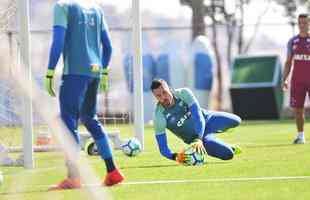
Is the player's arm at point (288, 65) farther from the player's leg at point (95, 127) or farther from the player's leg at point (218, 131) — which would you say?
the player's leg at point (95, 127)

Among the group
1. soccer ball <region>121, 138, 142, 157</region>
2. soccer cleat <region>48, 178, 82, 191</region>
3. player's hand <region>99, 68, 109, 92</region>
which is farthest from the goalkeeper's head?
soccer cleat <region>48, 178, 82, 191</region>

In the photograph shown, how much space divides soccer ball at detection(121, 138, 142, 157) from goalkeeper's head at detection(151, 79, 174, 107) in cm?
166

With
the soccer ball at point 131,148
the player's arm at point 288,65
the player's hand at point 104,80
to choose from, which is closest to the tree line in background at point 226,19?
the player's arm at point 288,65

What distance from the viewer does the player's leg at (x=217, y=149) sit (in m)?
13.3

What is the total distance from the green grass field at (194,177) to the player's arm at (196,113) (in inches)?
17.0

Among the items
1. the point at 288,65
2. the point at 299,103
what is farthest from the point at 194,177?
the point at 288,65

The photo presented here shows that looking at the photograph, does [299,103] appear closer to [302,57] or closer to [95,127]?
[302,57]

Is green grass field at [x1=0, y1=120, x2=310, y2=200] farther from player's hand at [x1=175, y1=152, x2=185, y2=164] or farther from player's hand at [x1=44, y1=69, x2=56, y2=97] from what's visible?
player's hand at [x1=44, y1=69, x2=56, y2=97]

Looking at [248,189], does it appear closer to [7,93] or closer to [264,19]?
[7,93]

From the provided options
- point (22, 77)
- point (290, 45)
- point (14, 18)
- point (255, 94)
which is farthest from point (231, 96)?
point (22, 77)

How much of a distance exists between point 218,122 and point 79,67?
3.73m

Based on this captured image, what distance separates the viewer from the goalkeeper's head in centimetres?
1265

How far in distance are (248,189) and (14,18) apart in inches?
201

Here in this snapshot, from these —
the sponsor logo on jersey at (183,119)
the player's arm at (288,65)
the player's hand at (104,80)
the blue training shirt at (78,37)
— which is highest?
the blue training shirt at (78,37)
